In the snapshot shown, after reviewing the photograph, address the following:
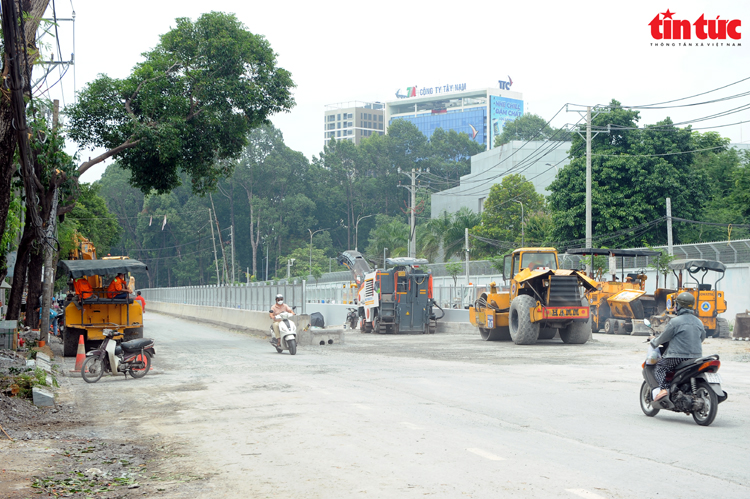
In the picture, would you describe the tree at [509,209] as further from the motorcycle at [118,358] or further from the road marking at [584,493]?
the road marking at [584,493]

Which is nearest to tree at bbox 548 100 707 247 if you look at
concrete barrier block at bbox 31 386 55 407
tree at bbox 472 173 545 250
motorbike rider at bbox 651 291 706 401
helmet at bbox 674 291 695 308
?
tree at bbox 472 173 545 250

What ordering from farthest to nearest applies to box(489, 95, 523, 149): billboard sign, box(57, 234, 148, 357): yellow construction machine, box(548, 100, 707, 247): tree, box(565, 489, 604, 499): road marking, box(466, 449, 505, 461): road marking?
box(489, 95, 523, 149): billboard sign < box(548, 100, 707, 247): tree < box(57, 234, 148, 357): yellow construction machine < box(466, 449, 505, 461): road marking < box(565, 489, 604, 499): road marking

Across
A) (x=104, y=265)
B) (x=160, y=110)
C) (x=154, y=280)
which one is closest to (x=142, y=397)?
(x=104, y=265)

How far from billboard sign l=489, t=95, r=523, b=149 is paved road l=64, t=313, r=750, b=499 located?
15978 centimetres

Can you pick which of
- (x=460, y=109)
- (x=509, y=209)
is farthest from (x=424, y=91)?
(x=509, y=209)

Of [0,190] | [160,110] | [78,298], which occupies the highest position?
[160,110]

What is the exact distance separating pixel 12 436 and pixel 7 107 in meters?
4.40

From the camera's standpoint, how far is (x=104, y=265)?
19953 millimetres

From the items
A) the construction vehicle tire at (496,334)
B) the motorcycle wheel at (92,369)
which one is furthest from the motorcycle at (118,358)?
the construction vehicle tire at (496,334)

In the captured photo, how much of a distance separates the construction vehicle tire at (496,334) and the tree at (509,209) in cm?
4047

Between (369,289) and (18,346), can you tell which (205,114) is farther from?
(369,289)

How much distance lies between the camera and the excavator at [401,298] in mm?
31750

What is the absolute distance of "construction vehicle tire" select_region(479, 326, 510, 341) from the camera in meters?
27.3

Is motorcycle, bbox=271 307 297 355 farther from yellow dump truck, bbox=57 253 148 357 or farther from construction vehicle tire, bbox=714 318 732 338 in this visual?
construction vehicle tire, bbox=714 318 732 338
